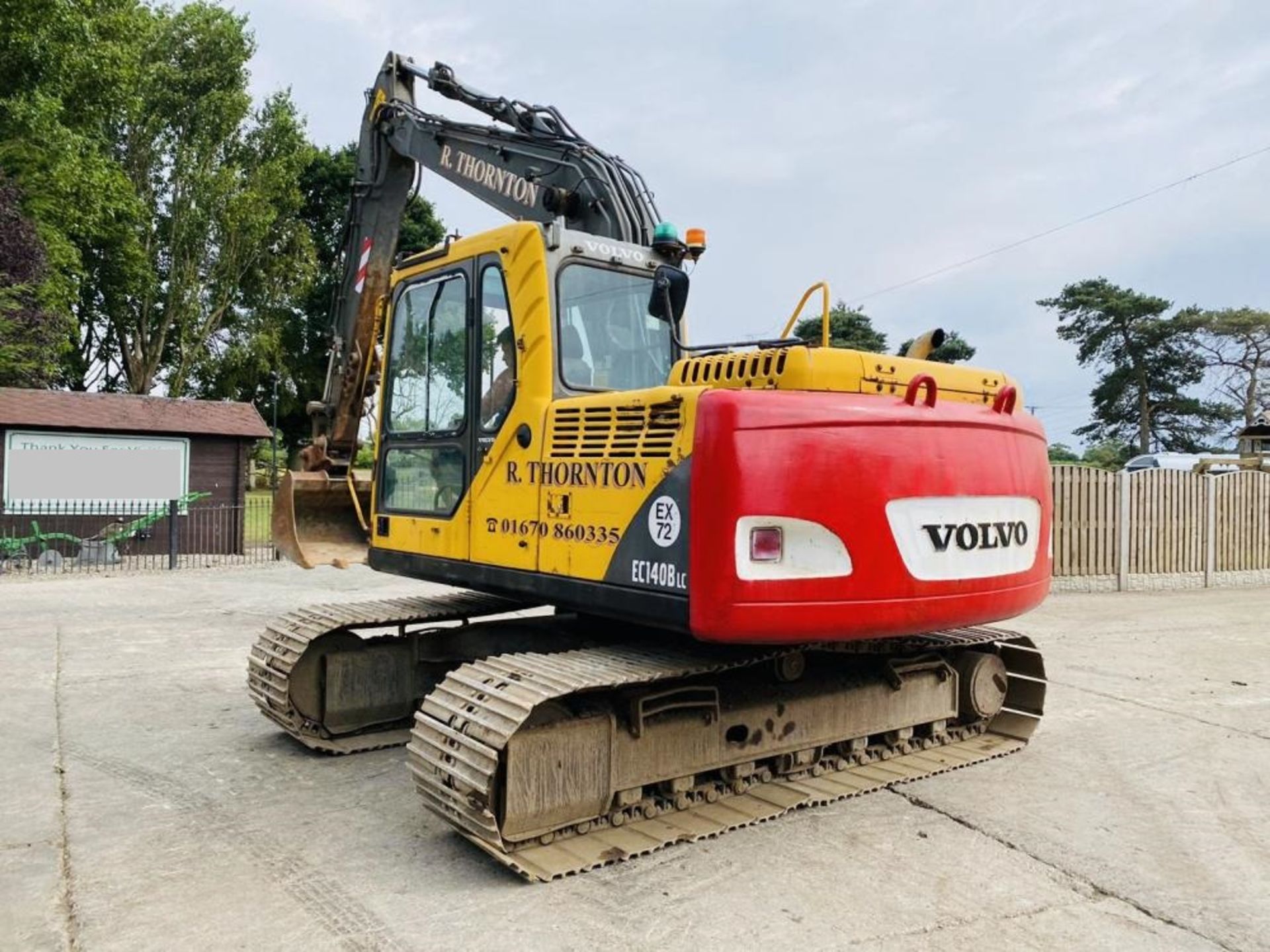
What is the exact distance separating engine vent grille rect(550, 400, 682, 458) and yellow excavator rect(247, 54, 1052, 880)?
13 millimetres

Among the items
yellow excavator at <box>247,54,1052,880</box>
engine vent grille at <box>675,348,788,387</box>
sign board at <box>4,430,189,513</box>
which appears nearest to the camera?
yellow excavator at <box>247,54,1052,880</box>

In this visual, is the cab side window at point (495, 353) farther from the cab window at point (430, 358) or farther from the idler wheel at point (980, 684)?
the idler wheel at point (980, 684)

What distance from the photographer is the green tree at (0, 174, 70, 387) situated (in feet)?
64.0

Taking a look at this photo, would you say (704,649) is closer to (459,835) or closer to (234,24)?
(459,835)

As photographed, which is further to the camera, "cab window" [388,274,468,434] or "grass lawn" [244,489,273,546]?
"grass lawn" [244,489,273,546]

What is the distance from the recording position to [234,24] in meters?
31.7

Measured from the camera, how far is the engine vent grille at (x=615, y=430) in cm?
379

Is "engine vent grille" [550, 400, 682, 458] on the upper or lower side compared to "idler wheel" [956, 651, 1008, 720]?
upper

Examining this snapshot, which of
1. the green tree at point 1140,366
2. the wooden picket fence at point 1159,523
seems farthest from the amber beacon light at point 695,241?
the green tree at point 1140,366

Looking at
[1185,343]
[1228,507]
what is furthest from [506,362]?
[1185,343]

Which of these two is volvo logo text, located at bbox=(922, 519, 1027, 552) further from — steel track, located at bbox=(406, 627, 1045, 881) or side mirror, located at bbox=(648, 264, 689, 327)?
side mirror, located at bbox=(648, 264, 689, 327)

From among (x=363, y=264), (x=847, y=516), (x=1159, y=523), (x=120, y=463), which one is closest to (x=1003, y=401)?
(x=847, y=516)

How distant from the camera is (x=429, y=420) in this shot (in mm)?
5090

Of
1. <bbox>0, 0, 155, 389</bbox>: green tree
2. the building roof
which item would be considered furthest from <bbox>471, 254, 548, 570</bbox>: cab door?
<bbox>0, 0, 155, 389</bbox>: green tree
